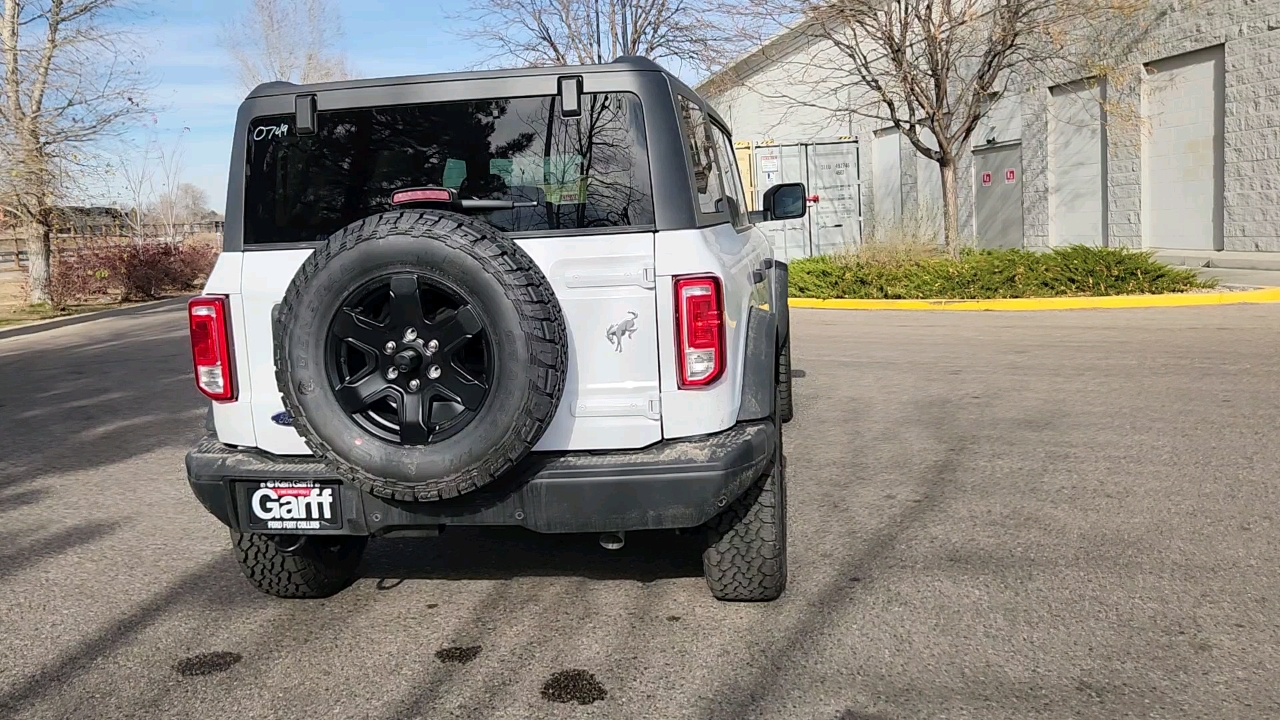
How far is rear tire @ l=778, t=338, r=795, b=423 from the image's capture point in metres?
6.51

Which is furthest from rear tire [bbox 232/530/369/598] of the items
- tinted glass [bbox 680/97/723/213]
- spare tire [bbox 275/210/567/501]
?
tinted glass [bbox 680/97/723/213]

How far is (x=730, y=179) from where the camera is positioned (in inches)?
213

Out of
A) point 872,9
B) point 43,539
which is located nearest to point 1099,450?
point 43,539

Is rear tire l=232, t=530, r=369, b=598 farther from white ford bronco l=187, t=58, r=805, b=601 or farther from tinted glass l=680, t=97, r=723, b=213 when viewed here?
tinted glass l=680, t=97, r=723, b=213

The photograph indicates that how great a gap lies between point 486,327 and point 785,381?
3801 millimetres

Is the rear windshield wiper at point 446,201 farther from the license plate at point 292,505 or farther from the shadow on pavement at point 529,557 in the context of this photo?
the shadow on pavement at point 529,557

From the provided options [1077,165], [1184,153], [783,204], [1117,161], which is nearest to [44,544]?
[783,204]

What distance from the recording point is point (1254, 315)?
1157 cm

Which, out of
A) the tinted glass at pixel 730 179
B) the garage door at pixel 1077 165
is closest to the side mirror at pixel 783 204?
the tinted glass at pixel 730 179

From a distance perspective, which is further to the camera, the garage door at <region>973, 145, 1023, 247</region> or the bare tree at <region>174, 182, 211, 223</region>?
the bare tree at <region>174, 182, 211, 223</region>

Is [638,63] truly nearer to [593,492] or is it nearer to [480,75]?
[480,75]

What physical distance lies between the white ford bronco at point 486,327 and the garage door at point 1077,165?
18.2m

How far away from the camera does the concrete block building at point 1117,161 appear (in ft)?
53.8

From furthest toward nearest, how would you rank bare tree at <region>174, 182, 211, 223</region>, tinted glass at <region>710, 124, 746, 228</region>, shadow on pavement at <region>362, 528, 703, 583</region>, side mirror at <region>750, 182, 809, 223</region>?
bare tree at <region>174, 182, 211, 223</region> → side mirror at <region>750, 182, 809, 223</region> → tinted glass at <region>710, 124, 746, 228</region> → shadow on pavement at <region>362, 528, 703, 583</region>
